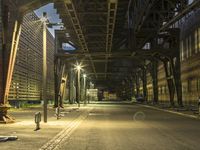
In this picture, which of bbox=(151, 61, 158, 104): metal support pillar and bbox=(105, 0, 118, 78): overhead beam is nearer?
bbox=(105, 0, 118, 78): overhead beam

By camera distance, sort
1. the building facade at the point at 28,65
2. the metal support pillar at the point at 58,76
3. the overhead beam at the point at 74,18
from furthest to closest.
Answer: the building facade at the point at 28,65
the metal support pillar at the point at 58,76
the overhead beam at the point at 74,18

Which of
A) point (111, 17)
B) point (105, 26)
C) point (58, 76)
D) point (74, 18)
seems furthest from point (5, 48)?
point (58, 76)

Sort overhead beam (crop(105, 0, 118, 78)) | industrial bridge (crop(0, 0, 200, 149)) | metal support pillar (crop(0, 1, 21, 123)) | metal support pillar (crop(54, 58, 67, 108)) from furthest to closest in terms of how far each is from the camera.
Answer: metal support pillar (crop(54, 58, 67, 108)) < overhead beam (crop(105, 0, 118, 78)) < industrial bridge (crop(0, 0, 200, 149)) < metal support pillar (crop(0, 1, 21, 123))

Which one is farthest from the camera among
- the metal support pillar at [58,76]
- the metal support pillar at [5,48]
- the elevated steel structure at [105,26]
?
the metal support pillar at [58,76]

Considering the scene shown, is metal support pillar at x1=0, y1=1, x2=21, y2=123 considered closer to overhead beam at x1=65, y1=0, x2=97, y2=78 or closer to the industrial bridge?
the industrial bridge

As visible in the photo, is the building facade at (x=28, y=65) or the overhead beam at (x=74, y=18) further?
the building facade at (x=28, y=65)

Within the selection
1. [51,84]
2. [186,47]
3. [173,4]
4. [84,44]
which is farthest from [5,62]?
[51,84]

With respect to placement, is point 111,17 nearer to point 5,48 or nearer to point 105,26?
point 105,26

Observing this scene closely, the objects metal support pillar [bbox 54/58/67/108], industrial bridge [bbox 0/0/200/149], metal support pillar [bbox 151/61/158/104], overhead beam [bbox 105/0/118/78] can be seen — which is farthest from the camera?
metal support pillar [bbox 151/61/158/104]

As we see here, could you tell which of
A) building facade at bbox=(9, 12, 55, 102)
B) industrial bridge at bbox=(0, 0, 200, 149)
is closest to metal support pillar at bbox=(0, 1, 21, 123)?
industrial bridge at bbox=(0, 0, 200, 149)

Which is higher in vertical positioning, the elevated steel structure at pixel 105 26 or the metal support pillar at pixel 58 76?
the elevated steel structure at pixel 105 26

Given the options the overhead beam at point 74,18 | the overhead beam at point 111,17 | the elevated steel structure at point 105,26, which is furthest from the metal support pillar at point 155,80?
the overhead beam at point 74,18

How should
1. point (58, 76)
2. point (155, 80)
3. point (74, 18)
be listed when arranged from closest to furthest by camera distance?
1. point (74, 18)
2. point (58, 76)
3. point (155, 80)

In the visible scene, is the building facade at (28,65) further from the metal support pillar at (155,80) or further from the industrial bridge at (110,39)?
the metal support pillar at (155,80)
